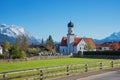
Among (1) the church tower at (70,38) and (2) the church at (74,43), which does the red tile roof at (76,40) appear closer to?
(2) the church at (74,43)

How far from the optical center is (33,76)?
27.0 metres

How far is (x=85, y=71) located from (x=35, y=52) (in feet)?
284

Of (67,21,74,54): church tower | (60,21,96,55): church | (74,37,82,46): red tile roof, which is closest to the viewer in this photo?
(60,21,96,55): church

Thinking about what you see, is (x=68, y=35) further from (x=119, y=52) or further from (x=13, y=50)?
(x=13, y=50)

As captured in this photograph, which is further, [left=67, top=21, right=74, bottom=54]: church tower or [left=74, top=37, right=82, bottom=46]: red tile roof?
[left=74, top=37, right=82, bottom=46]: red tile roof

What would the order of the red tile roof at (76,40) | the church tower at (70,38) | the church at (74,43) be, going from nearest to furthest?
1. the church at (74,43)
2. the church tower at (70,38)
3. the red tile roof at (76,40)

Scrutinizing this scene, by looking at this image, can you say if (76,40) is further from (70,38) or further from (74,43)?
(70,38)

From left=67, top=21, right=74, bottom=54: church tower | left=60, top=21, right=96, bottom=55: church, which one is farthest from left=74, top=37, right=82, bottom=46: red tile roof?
left=67, top=21, right=74, bottom=54: church tower

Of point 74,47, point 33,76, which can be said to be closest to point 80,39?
point 74,47

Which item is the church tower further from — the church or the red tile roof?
the red tile roof

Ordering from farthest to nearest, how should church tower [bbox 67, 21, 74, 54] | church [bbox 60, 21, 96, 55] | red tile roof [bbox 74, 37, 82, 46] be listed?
red tile roof [bbox 74, 37, 82, 46] → church tower [bbox 67, 21, 74, 54] → church [bbox 60, 21, 96, 55]

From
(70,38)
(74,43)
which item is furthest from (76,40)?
(70,38)

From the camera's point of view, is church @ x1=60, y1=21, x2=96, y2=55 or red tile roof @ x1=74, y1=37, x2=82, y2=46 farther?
red tile roof @ x1=74, y1=37, x2=82, y2=46

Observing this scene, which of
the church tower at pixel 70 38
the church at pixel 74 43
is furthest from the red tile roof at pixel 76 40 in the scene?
the church tower at pixel 70 38
